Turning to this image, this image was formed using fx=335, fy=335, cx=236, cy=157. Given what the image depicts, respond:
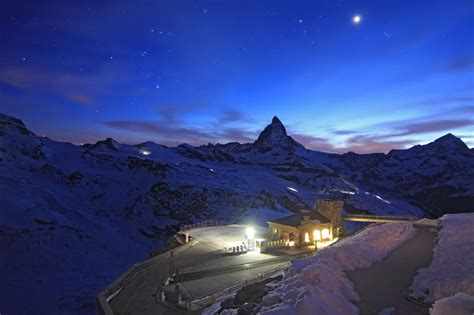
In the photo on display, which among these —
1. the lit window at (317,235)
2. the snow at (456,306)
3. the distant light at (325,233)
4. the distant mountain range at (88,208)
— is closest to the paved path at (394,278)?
the snow at (456,306)

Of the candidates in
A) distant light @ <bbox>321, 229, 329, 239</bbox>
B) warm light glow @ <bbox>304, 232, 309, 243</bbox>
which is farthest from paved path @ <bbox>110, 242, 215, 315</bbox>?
distant light @ <bbox>321, 229, 329, 239</bbox>

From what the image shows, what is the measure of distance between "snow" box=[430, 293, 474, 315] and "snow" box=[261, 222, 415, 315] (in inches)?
259

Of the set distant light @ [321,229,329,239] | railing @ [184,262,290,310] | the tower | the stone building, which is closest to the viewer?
railing @ [184,262,290,310]

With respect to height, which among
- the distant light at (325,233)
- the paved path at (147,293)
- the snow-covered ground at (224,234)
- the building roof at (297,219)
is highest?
the building roof at (297,219)

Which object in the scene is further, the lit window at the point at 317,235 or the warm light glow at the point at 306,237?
the lit window at the point at 317,235

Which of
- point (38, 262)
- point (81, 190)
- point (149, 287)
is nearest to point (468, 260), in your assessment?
point (149, 287)

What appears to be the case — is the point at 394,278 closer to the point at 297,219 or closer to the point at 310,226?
the point at 310,226

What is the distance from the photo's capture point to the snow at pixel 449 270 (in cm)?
1505

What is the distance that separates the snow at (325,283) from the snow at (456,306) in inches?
259

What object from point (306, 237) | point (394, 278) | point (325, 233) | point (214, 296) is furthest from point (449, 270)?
point (325, 233)

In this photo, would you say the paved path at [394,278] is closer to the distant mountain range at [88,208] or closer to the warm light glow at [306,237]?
the warm light glow at [306,237]

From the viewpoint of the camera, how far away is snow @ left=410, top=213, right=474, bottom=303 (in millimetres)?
15047

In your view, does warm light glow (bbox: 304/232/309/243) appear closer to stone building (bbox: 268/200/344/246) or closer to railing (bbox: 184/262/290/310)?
stone building (bbox: 268/200/344/246)

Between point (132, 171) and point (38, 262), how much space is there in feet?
208
